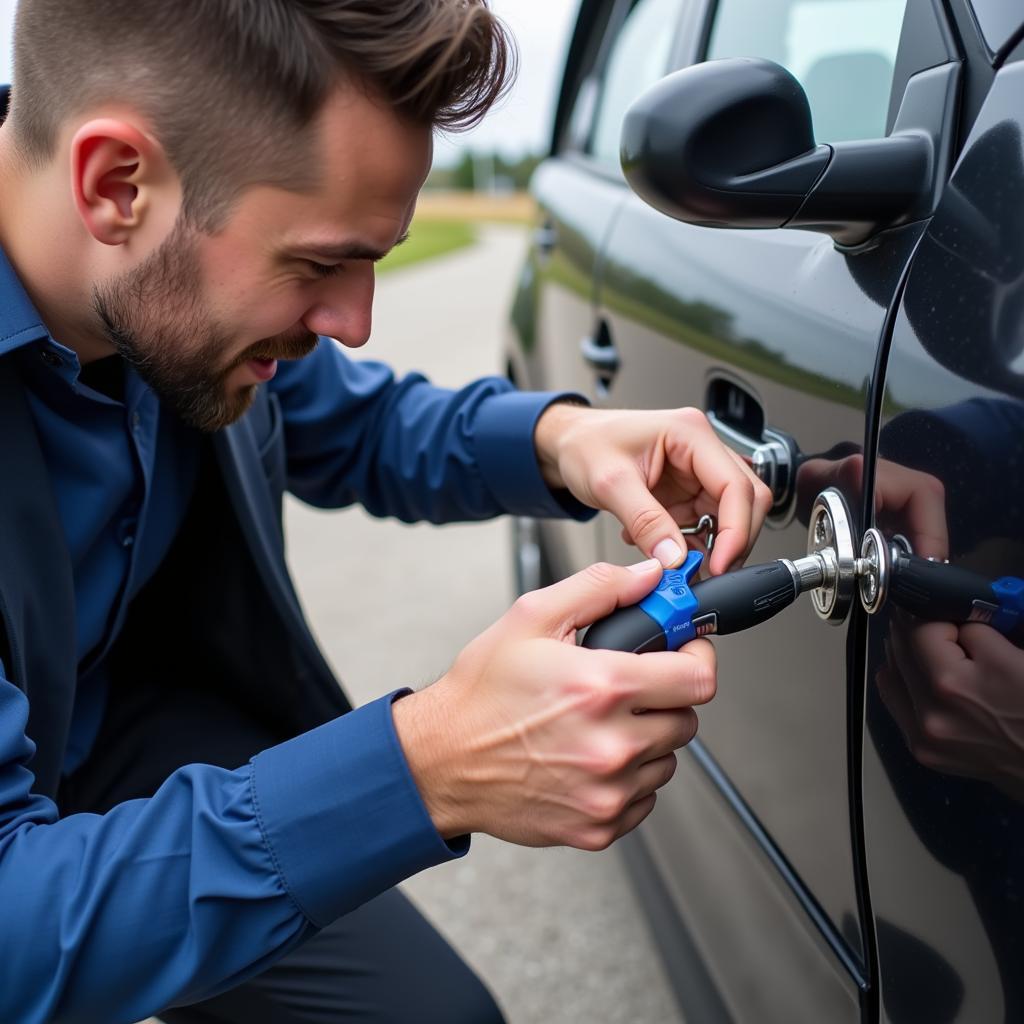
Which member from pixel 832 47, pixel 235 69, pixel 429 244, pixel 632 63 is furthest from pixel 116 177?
pixel 429 244

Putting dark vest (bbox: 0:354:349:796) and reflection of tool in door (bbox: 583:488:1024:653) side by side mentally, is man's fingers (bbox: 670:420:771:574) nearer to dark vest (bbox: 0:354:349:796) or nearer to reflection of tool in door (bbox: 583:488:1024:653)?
reflection of tool in door (bbox: 583:488:1024:653)

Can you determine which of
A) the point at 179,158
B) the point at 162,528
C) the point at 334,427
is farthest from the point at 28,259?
the point at 334,427

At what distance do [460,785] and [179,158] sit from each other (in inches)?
28.3

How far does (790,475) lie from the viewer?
3.76 feet

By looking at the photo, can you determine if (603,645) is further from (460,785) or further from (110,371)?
(110,371)

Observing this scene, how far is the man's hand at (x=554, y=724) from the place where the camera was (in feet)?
3.05

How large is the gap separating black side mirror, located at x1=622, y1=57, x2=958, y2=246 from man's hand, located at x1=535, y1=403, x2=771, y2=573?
0.29 metres

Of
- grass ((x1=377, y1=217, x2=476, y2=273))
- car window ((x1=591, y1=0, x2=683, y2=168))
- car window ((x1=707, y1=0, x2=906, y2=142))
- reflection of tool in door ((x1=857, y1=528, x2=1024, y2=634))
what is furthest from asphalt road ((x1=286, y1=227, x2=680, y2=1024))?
grass ((x1=377, y1=217, x2=476, y2=273))

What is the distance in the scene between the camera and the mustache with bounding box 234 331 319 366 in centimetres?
131

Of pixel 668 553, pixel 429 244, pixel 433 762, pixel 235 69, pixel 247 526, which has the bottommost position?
pixel 429 244

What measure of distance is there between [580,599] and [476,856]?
175 centimetres

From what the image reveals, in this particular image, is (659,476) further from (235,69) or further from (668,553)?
(235,69)

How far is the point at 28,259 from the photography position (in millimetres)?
1290

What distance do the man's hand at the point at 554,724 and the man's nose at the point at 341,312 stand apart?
1.58 ft
